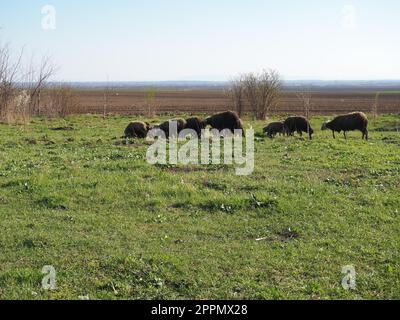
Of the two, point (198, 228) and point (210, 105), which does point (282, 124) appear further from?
point (210, 105)

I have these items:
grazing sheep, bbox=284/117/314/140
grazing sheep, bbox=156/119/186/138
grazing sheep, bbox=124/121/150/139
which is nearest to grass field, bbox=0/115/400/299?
grazing sheep, bbox=124/121/150/139

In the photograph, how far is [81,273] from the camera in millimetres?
6082

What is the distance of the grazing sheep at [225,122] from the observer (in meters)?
22.3

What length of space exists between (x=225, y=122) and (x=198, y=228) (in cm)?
1487

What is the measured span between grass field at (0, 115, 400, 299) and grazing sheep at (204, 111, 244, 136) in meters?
8.66

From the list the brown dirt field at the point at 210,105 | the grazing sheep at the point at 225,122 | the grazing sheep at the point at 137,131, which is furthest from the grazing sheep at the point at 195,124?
the brown dirt field at the point at 210,105

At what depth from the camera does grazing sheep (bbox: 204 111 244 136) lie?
22.3 metres

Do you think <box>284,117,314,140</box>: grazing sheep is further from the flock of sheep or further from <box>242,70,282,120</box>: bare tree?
<box>242,70,282,120</box>: bare tree

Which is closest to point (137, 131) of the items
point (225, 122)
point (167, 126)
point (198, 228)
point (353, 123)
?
point (167, 126)

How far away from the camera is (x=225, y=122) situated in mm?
22406

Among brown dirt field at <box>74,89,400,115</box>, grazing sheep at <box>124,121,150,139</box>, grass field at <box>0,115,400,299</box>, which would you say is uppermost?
brown dirt field at <box>74,89,400,115</box>

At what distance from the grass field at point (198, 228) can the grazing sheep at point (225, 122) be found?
8.66 m

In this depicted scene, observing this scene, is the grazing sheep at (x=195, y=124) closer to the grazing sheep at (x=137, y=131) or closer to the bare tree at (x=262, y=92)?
the grazing sheep at (x=137, y=131)

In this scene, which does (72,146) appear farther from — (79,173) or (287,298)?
(287,298)
